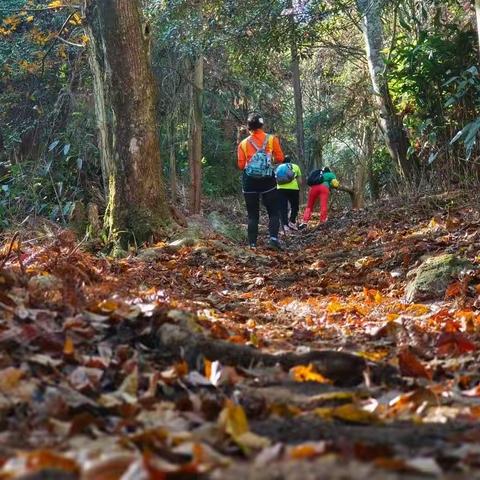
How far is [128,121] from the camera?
8.59 meters

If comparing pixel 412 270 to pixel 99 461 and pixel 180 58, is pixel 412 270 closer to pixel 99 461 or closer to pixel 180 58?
pixel 99 461

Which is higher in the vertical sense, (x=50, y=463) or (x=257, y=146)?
(x=257, y=146)

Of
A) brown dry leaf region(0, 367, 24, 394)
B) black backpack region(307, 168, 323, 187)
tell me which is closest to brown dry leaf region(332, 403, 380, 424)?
brown dry leaf region(0, 367, 24, 394)

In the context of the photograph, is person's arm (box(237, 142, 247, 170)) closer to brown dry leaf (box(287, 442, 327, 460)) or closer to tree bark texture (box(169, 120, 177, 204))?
tree bark texture (box(169, 120, 177, 204))

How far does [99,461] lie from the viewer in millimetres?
1550

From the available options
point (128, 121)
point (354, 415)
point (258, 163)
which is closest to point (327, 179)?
point (258, 163)

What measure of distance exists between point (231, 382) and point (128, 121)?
6124 millimetres

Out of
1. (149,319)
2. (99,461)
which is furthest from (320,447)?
(149,319)

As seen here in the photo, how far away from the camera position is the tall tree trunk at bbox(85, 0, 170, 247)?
8523 millimetres

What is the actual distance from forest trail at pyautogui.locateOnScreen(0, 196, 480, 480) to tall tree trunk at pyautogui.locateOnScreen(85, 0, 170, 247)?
2.45 metres

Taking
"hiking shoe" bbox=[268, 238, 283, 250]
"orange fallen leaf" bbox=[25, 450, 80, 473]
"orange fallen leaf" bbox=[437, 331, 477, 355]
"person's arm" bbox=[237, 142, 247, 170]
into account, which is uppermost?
"person's arm" bbox=[237, 142, 247, 170]

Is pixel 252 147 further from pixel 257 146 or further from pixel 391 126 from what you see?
pixel 391 126

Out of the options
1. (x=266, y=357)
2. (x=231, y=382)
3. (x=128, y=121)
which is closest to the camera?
(x=231, y=382)

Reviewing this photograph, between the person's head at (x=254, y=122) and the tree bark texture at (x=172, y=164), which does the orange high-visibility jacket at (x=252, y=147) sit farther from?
the tree bark texture at (x=172, y=164)
